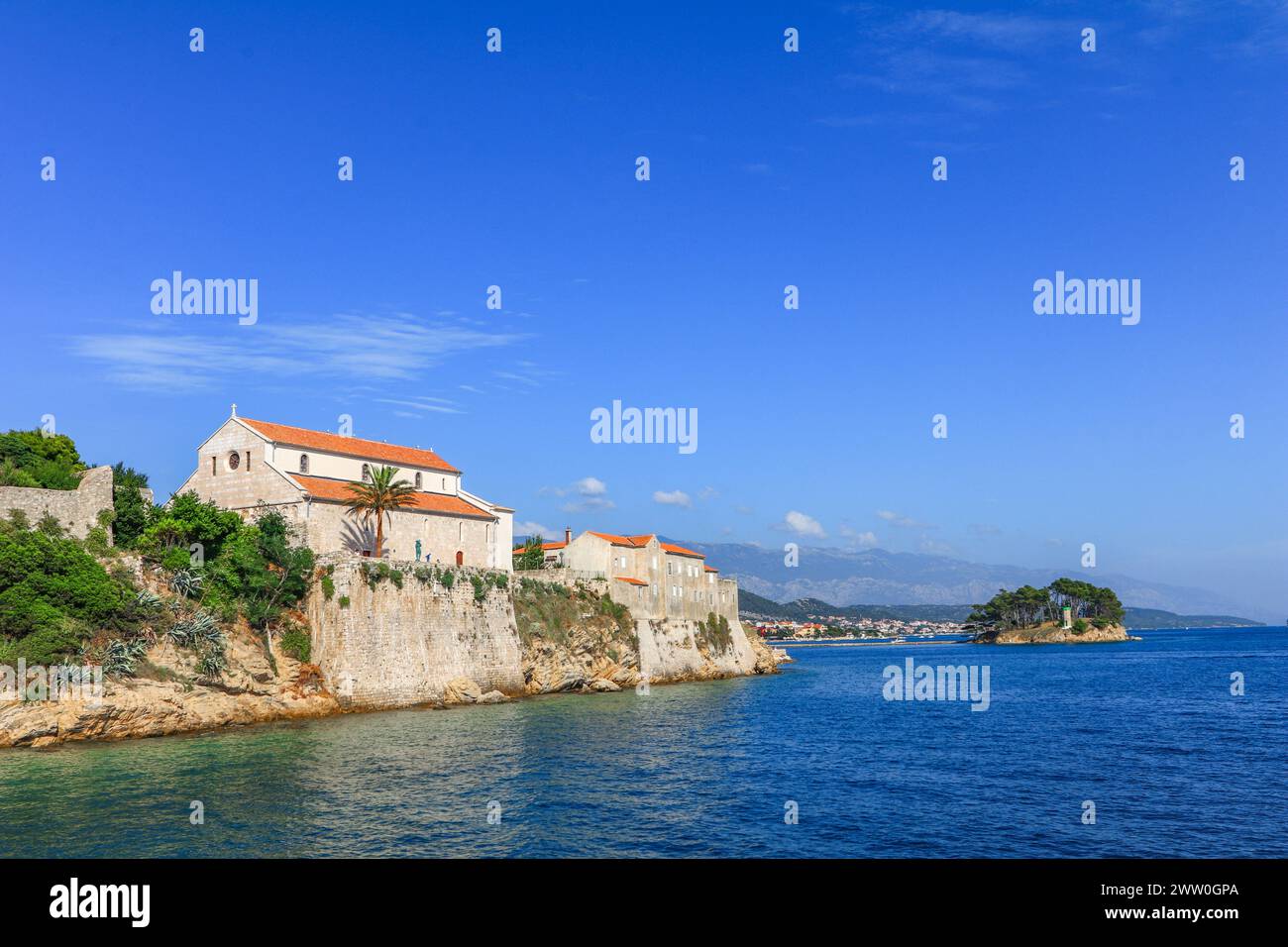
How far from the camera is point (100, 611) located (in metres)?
35.4

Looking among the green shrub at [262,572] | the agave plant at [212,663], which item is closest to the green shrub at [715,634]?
the green shrub at [262,572]

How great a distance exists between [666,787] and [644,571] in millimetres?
40876

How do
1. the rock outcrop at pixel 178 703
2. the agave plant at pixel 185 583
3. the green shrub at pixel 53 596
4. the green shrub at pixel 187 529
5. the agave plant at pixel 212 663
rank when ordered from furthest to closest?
the green shrub at pixel 187 529
the agave plant at pixel 185 583
the agave plant at pixel 212 663
the green shrub at pixel 53 596
the rock outcrop at pixel 178 703

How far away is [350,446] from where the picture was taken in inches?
2167

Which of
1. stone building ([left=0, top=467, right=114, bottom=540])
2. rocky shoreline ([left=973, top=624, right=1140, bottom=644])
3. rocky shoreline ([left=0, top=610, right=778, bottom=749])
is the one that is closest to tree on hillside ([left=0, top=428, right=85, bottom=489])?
stone building ([left=0, top=467, right=114, bottom=540])

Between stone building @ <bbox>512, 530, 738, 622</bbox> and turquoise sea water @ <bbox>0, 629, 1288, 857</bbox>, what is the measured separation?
18.9 meters

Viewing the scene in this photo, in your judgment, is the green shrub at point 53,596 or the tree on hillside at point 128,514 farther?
the tree on hillside at point 128,514

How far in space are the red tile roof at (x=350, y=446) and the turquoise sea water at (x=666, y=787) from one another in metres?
17.2

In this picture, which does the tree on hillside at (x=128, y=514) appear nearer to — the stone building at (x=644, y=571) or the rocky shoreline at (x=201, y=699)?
the rocky shoreline at (x=201, y=699)

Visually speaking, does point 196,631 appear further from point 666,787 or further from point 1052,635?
point 1052,635

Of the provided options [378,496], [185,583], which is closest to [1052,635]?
[378,496]

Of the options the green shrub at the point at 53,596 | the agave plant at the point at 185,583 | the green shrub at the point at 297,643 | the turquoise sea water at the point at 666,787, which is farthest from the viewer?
the green shrub at the point at 297,643

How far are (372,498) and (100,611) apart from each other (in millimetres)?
15330

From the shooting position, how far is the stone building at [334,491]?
48531mm
